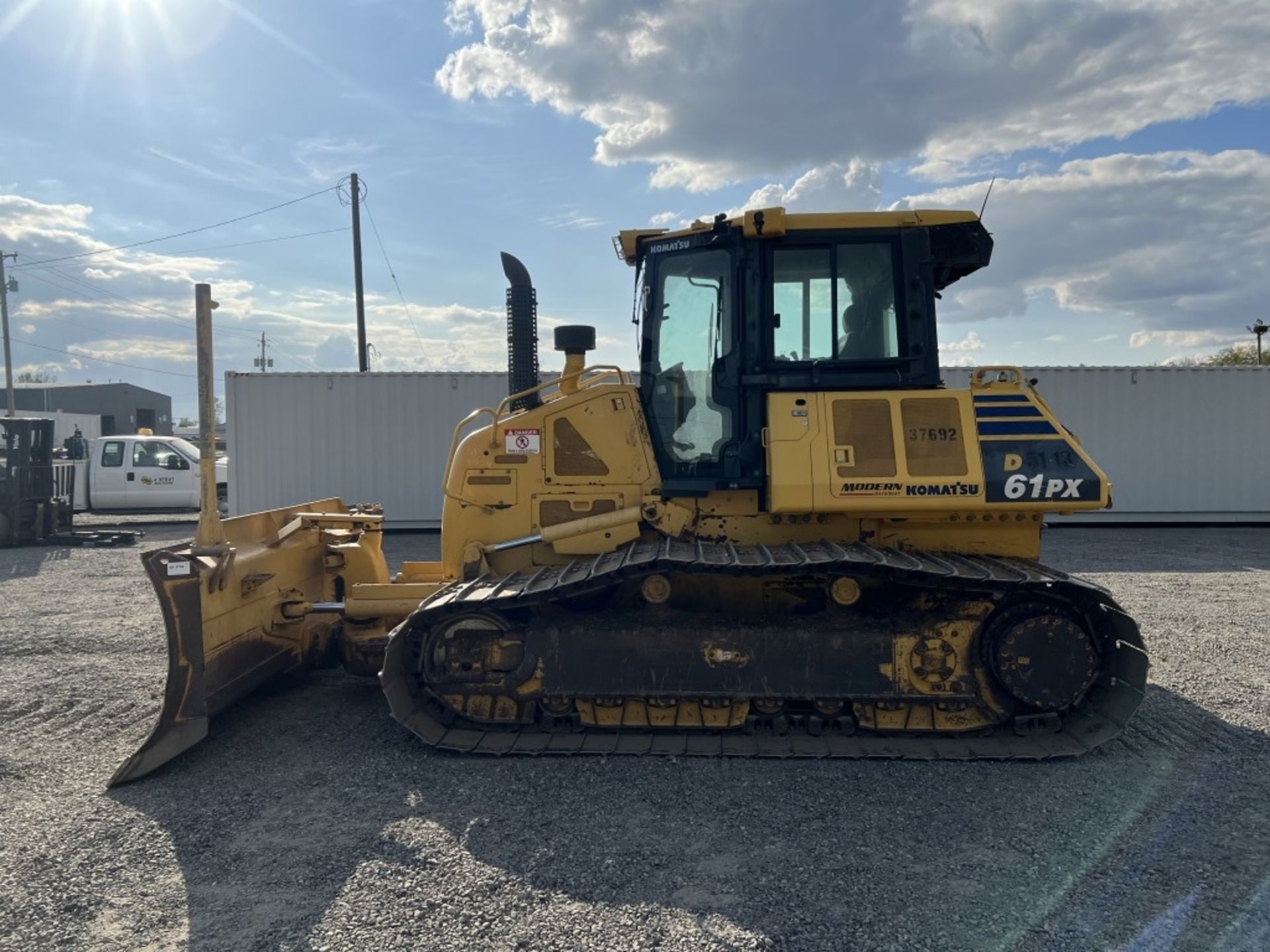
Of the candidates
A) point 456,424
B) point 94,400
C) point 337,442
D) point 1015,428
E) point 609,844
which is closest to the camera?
point 609,844

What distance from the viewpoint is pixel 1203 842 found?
12.7 ft

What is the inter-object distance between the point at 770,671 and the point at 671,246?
2.72 meters

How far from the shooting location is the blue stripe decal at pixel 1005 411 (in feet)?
17.4

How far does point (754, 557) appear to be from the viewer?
4.93 meters

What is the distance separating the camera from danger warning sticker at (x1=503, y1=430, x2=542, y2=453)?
5676 mm

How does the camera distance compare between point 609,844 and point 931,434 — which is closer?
point 609,844

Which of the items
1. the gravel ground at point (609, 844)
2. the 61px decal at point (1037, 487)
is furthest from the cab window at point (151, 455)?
the 61px decal at point (1037, 487)

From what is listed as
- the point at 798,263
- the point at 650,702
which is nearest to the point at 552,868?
the point at 650,702

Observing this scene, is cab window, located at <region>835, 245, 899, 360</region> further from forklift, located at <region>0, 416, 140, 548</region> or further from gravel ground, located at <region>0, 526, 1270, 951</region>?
forklift, located at <region>0, 416, 140, 548</region>

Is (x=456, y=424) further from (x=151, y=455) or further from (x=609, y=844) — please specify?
(x=609, y=844)

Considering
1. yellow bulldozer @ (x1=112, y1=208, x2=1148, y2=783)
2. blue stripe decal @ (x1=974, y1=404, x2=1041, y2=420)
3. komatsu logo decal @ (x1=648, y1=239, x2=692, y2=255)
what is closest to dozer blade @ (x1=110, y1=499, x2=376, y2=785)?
yellow bulldozer @ (x1=112, y1=208, x2=1148, y2=783)

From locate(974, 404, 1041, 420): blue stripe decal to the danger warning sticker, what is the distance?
2751mm

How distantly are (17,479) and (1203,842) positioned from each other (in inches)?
677

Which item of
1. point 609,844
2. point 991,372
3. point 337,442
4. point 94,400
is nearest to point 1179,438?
point 991,372
